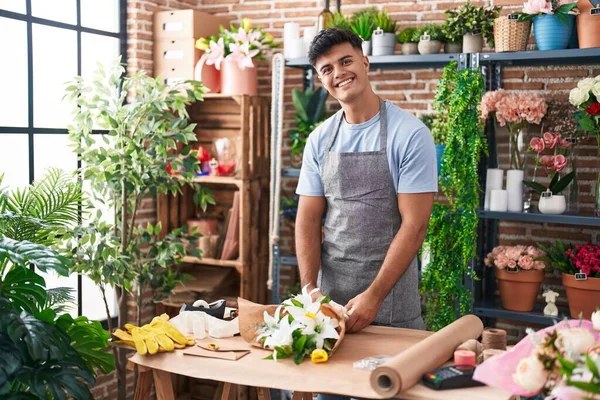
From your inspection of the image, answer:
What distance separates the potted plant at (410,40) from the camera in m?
4.27

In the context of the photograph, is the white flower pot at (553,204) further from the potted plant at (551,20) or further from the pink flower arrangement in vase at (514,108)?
the potted plant at (551,20)

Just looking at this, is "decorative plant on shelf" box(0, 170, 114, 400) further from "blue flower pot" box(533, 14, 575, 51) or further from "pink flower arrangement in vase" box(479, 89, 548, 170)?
"blue flower pot" box(533, 14, 575, 51)

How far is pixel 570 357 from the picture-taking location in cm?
174

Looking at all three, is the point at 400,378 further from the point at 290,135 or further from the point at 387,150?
the point at 290,135

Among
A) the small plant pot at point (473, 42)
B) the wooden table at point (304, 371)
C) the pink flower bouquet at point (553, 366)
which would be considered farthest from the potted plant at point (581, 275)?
the pink flower bouquet at point (553, 366)

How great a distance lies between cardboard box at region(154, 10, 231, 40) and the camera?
4.62m

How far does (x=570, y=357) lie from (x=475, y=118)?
2.37 metres

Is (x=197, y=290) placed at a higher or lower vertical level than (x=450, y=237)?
lower

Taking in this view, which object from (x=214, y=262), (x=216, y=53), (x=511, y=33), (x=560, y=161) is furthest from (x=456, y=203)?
(x=216, y=53)

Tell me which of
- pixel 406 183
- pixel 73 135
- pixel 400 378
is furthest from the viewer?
pixel 73 135

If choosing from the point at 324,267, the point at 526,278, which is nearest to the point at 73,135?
the point at 324,267

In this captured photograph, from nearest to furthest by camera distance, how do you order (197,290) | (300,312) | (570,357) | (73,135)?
(570,357) < (300,312) < (73,135) < (197,290)

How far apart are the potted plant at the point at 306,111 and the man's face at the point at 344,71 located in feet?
5.27

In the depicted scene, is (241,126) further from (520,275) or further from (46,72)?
(520,275)
